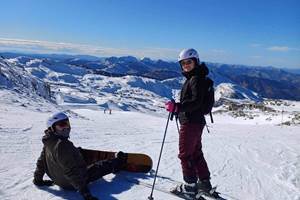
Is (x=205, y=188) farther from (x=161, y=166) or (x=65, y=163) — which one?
(x=161, y=166)

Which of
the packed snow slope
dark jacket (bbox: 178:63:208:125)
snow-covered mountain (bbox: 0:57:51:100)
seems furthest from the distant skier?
snow-covered mountain (bbox: 0:57:51:100)

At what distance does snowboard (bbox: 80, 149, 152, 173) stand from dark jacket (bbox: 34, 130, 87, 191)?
4.73 ft

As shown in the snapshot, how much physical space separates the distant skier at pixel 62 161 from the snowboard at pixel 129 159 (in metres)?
1.24

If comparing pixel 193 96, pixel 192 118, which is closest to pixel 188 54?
pixel 193 96

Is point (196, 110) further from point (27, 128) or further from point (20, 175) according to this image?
point (27, 128)

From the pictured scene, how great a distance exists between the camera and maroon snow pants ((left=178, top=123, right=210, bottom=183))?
6246 millimetres

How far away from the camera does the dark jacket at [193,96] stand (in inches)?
234

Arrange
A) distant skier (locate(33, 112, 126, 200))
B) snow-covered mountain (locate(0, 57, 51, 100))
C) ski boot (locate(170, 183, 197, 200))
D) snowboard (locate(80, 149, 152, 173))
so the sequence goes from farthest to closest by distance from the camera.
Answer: snow-covered mountain (locate(0, 57, 51, 100)) < snowboard (locate(80, 149, 152, 173)) < ski boot (locate(170, 183, 197, 200)) < distant skier (locate(33, 112, 126, 200))

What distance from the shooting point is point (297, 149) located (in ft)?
48.7

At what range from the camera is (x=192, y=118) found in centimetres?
621

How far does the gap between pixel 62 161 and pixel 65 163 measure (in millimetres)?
66

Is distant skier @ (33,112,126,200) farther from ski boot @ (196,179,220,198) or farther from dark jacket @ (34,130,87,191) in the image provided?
ski boot @ (196,179,220,198)

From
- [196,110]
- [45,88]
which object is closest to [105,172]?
[196,110]

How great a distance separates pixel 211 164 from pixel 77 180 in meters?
5.61
